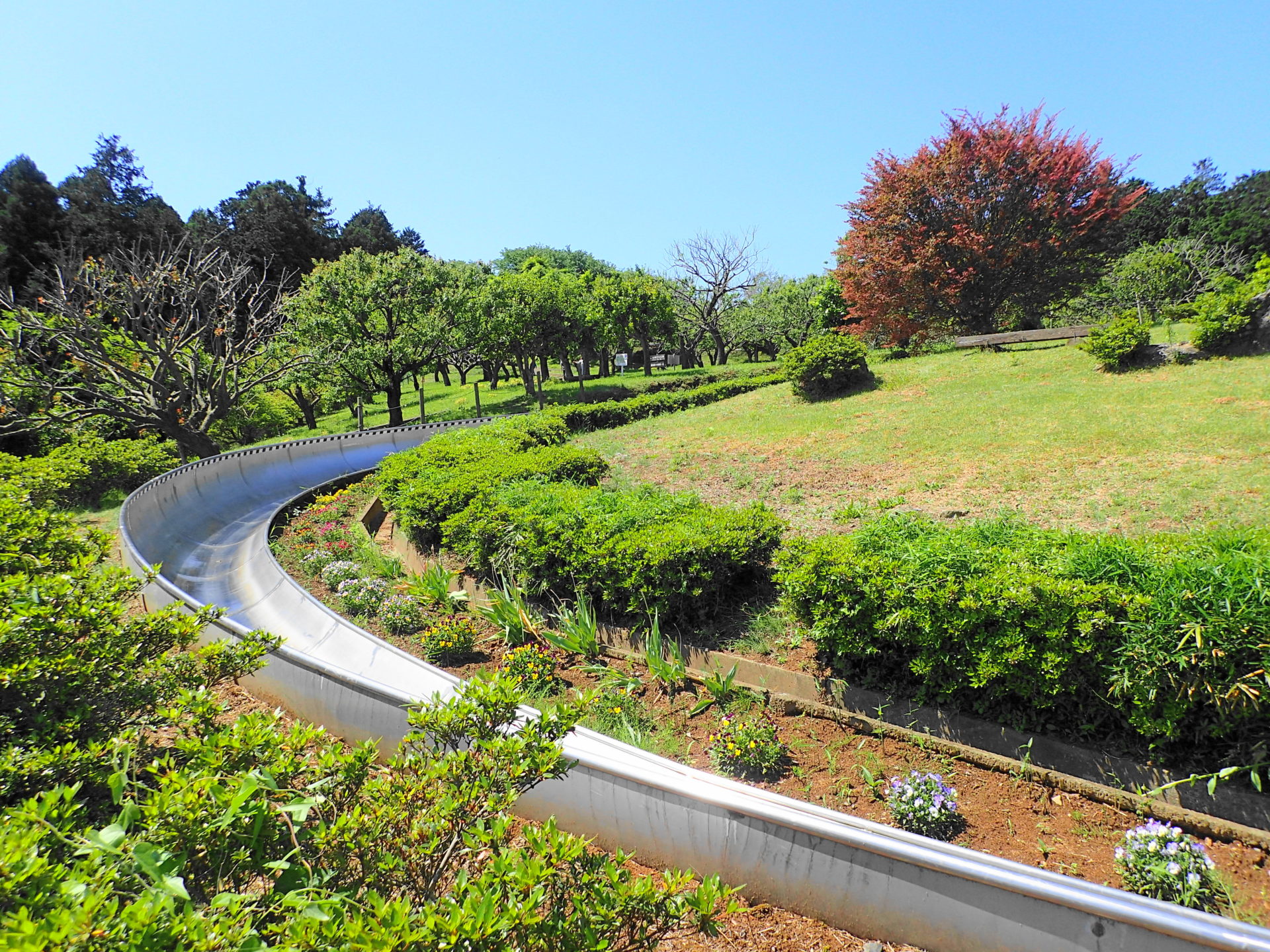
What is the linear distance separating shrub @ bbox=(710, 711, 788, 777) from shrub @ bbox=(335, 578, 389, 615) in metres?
3.99

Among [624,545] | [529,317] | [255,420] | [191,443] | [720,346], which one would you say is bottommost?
[624,545]

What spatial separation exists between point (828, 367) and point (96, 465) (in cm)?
1582

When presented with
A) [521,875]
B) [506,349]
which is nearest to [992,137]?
[506,349]

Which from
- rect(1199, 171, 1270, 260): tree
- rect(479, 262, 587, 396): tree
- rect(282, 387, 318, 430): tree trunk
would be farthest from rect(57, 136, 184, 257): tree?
rect(1199, 171, 1270, 260): tree

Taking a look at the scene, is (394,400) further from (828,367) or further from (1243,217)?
(1243,217)

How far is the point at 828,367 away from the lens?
14.3 meters

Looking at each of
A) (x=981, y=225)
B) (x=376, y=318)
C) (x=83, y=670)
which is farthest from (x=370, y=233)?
(x=83, y=670)

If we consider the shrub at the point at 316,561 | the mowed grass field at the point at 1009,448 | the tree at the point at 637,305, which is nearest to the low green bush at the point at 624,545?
the mowed grass field at the point at 1009,448

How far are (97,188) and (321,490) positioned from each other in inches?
1258

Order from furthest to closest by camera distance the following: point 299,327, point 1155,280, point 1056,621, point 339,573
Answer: point 1155,280 → point 299,327 → point 339,573 → point 1056,621

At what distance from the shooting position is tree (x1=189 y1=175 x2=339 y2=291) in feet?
110

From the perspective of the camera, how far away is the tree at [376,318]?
66.5 feet

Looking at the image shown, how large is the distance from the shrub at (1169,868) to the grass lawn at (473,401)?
20758 mm

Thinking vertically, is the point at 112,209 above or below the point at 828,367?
above
